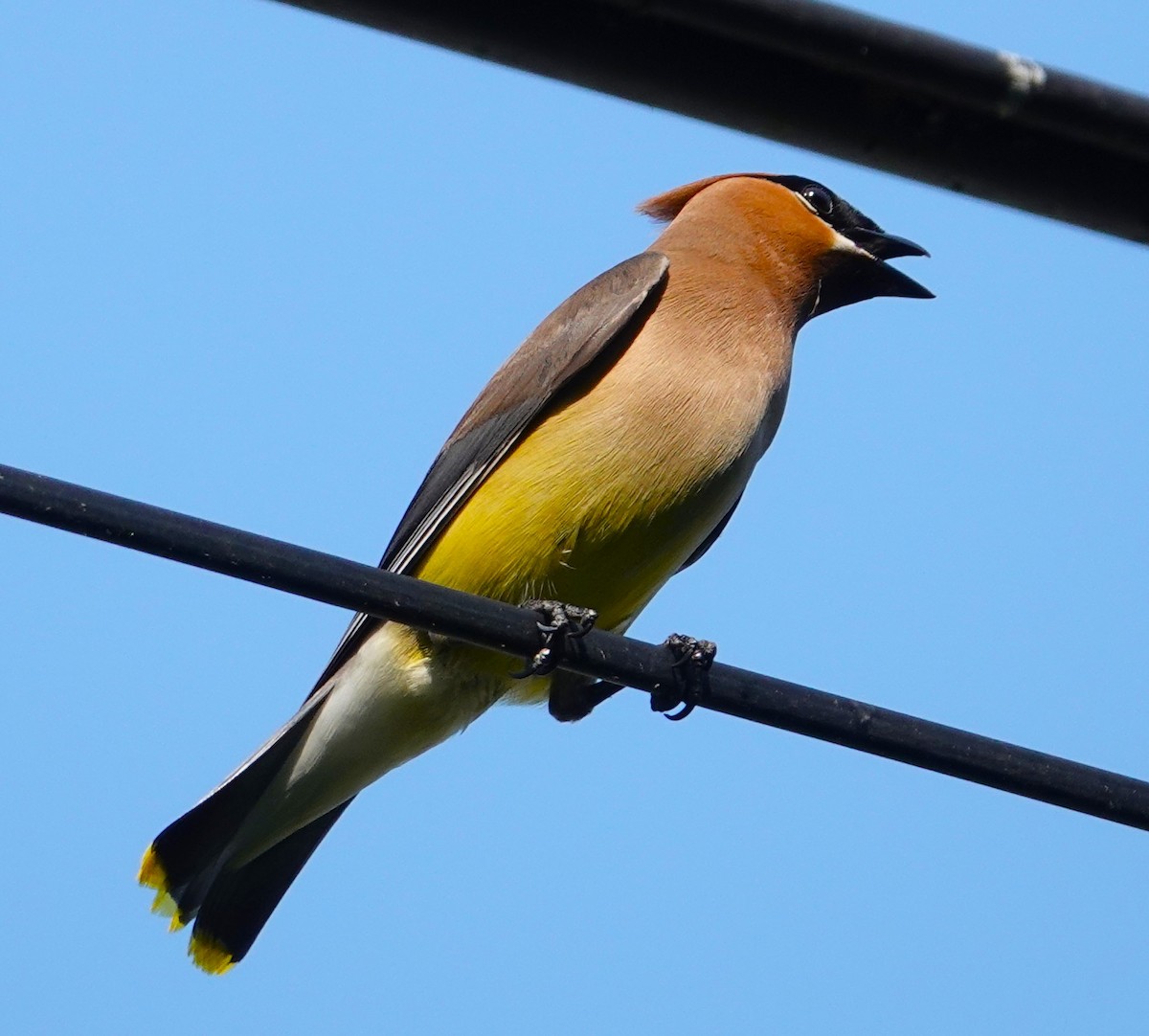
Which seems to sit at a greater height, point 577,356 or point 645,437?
point 577,356

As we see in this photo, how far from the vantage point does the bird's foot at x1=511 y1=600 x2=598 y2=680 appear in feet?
10.8

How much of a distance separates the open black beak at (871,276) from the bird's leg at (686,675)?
6.28 feet

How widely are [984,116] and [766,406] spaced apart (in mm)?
2307

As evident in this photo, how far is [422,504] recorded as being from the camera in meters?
5.02

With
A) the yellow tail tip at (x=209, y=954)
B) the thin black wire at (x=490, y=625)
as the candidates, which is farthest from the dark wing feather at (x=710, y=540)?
the thin black wire at (x=490, y=625)

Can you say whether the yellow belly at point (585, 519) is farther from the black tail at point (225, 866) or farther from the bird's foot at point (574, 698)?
the black tail at point (225, 866)

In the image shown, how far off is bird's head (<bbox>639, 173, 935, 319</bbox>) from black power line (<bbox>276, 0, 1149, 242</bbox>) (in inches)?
109

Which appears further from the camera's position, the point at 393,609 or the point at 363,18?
the point at 393,609

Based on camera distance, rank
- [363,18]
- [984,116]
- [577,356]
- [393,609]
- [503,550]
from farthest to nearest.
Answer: [577,356]
[503,550]
[393,609]
[984,116]
[363,18]

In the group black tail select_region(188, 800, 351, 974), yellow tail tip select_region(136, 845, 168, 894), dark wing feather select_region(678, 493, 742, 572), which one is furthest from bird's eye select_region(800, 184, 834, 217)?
yellow tail tip select_region(136, 845, 168, 894)

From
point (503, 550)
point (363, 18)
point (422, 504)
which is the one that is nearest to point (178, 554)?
point (363, 18)

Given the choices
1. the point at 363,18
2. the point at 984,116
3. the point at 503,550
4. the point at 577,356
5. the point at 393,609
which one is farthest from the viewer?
the point at 577,356

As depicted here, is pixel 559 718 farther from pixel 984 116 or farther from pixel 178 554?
pixel 984 116

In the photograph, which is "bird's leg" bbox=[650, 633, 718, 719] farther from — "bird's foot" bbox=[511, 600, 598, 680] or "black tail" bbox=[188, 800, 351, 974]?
"black tail" bbox=[188, 800, 351, 974]
